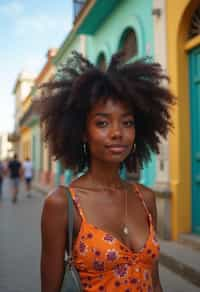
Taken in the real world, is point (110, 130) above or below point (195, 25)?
below

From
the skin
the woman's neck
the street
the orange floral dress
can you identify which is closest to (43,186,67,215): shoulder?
the skin

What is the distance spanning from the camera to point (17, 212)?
1029 centimetres

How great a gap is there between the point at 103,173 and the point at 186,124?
4.28 meters

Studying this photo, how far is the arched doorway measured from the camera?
564cm

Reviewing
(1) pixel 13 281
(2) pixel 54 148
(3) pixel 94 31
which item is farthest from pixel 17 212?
(2) pixel 54 148

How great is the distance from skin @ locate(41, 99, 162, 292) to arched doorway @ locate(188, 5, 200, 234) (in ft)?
13.4

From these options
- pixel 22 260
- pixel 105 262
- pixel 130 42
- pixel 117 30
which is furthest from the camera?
pixel 117 30

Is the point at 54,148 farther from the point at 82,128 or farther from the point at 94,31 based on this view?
the point at 94,31

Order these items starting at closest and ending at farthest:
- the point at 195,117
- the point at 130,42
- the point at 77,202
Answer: the point at 77,202, the point at 195,117, the point at 130,42

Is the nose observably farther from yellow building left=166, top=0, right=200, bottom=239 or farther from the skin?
yellow building left=166, top=0, right=200, bottom=239

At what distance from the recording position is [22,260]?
521 centimetres

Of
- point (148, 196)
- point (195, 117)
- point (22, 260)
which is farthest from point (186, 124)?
point (148, 196)

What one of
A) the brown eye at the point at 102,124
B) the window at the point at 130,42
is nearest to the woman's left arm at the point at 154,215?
the brown eye at the point at 102,124

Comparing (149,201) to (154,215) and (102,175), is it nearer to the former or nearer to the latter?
(154,215)
